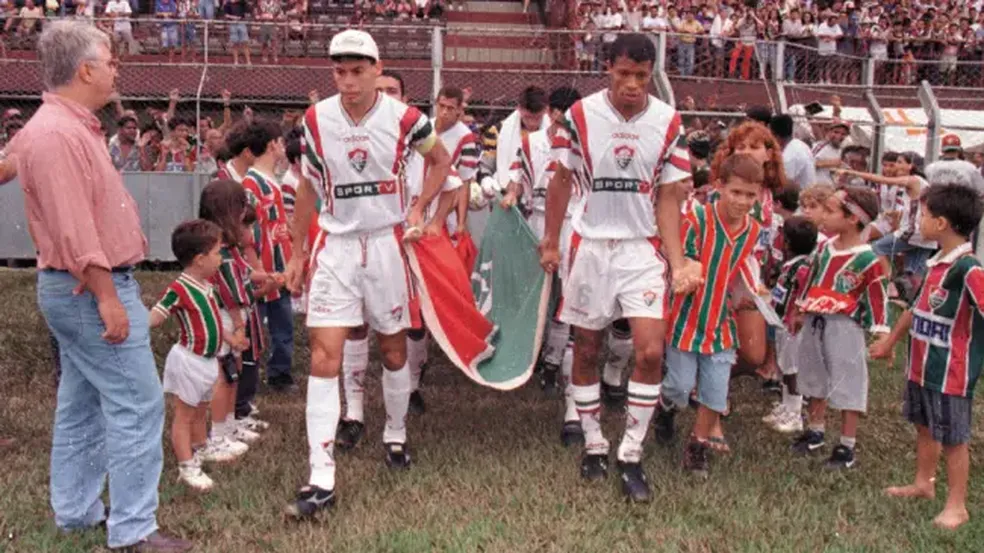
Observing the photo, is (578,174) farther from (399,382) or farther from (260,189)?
(260,189)

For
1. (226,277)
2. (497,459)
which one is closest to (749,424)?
(497,459)

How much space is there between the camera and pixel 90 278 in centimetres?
382

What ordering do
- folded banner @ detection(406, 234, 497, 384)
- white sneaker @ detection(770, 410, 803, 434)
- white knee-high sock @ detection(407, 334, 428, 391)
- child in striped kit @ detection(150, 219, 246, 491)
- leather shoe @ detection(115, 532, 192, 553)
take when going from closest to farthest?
leather shoe @ detection(115, 532, 192, 553), child in striped kit @ detection(150, 219, 246, 491), folded banner @ detection(406, 234, 497, 384), white sneaker @ detection(770, 410, 803, 434), white knee-high sock @ detection(407, 334, 428, 391)

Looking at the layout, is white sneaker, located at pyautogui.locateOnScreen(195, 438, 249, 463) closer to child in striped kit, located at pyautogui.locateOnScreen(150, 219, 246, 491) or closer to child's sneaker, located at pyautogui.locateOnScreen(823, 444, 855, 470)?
child in striped kit, located at pyautogui.locateOnScreen(150, 219, 246, 491)

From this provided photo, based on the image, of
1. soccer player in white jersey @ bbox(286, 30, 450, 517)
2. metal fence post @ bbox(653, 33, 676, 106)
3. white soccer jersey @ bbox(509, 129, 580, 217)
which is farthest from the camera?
metal fence post @ bbox(653, 33, 676, 106)

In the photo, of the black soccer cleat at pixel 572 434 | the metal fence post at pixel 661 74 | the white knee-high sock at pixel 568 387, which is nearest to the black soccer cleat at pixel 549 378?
the white knee-high sock at pixel 568 387

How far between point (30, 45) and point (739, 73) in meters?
9.14

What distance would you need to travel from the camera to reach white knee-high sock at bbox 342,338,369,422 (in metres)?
5.96

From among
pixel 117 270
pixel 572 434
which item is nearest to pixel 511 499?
pixel 572 434

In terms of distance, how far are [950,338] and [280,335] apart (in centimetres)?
444

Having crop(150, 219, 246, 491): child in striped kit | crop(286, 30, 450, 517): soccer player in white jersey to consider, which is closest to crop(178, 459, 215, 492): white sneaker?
crop(150, 219, 246, 491): child in striped kit

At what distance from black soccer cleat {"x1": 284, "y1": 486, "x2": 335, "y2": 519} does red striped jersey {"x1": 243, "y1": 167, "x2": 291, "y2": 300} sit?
2.21 meters

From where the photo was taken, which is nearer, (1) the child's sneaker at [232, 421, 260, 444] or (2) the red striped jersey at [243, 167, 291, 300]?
(1) the child's sneaker at [232, 421, 260, 444]

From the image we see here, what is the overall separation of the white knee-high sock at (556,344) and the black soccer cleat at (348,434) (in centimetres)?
178
